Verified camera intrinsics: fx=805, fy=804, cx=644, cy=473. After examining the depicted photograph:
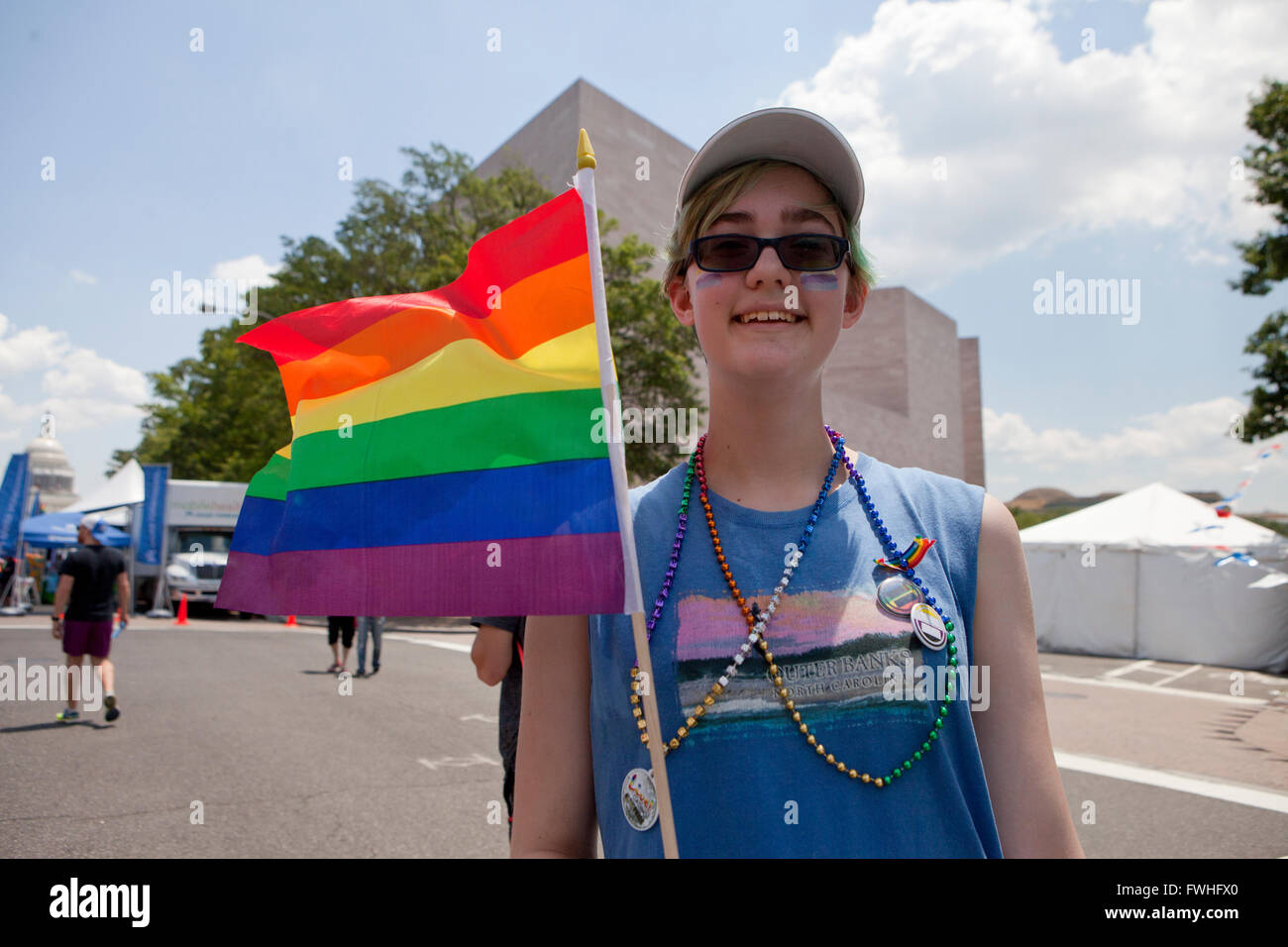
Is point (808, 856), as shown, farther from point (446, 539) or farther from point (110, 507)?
point (110, 507)

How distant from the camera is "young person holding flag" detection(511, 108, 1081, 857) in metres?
1.20

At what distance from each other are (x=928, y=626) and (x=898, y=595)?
7 cm

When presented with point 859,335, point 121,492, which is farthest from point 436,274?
point 859,335

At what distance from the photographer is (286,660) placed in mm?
13594

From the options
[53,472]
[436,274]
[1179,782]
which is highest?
[436,274]

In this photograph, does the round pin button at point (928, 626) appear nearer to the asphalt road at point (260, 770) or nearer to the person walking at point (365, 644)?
the asphalt road at point (260, 770)

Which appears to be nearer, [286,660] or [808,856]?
[808,856]

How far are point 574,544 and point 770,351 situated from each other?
46 centimetres

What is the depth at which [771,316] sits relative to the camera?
1.37 meters

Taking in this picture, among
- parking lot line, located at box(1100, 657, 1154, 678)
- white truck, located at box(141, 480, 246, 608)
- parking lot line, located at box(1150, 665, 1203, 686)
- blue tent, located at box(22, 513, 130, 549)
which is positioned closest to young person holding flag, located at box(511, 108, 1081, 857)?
parking lot line, located at box(1150, 665, 1203, 686)

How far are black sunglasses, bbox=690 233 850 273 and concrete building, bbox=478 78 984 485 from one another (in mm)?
19938

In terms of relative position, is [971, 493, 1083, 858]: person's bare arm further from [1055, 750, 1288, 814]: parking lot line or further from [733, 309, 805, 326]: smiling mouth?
[1055, 750, 1288, 814]: parking lot line

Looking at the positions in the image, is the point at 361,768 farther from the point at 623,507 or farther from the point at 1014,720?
the point at 1014,720
